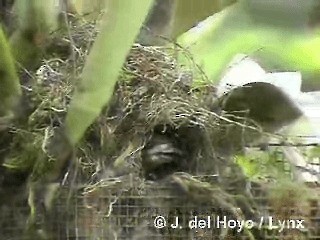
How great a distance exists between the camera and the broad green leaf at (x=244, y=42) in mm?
836

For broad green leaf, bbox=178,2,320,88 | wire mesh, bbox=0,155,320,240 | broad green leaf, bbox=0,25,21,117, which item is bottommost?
wire mesh, bbox=0,155,320,240

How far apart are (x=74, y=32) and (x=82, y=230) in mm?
268

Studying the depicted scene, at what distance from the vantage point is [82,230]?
817 mm

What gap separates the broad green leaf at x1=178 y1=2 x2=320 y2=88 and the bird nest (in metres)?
0.02

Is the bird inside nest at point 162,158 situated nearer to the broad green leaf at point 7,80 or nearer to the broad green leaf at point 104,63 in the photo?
the broad green leaf at point 104,63

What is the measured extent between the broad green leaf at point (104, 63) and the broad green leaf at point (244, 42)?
8 centimetres

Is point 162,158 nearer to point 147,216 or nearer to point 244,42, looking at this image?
point 147,216

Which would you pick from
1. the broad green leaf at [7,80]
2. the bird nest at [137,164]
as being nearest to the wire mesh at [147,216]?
the bird nest at [137,164]

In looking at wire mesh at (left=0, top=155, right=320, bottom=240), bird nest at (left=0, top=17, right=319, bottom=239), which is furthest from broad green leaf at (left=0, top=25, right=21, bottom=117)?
wire mesh at (left=0, top=155, right=320, bottom=240)

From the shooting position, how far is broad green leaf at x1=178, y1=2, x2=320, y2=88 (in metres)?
0.84

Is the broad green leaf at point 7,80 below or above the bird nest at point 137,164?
above

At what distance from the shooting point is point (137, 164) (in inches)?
32.3

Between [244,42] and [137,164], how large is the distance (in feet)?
0.73

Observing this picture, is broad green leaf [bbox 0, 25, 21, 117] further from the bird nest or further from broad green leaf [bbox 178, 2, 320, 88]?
broad green leaf [bbox 178, 2, 320, 88]
